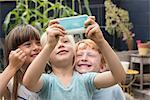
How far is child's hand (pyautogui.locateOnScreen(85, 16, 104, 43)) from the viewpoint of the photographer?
3.46 feet

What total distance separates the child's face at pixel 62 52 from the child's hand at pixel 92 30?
0.54 ft

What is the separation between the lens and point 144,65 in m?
5.38

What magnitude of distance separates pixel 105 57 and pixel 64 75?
0.20 meters

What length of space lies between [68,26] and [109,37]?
4.84m

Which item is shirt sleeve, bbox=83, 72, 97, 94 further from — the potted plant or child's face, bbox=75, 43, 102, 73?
the potted plant

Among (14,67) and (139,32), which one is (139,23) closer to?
(139,32)

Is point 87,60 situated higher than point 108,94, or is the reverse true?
point 87,60

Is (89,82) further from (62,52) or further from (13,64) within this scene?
(13,64)

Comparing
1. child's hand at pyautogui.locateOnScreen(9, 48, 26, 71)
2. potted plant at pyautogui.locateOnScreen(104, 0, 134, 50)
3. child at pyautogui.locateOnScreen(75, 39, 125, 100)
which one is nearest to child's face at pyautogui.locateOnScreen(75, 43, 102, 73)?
child at pyautogui.locateOnScreen(75, 39, 125, 100)

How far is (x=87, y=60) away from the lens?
4.50 feet

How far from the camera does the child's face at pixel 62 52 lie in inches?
48.1

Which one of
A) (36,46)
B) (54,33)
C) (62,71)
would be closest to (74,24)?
(54,33)

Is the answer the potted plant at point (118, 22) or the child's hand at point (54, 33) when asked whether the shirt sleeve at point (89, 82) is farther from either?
the potted plant at point (118, 22)

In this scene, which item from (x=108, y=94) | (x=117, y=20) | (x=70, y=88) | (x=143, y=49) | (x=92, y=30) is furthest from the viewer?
(x=117, y=20)
